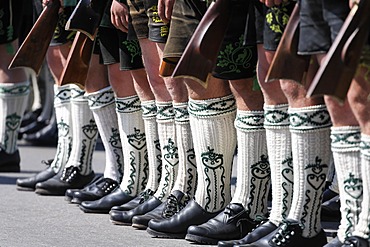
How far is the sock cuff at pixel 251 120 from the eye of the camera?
14.6 ft

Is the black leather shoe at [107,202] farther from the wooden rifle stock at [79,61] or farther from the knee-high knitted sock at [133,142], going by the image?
the wooden rifle stock at [79,61]

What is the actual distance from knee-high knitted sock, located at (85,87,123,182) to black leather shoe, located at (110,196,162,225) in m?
0.52

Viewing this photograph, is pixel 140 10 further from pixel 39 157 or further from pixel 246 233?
pixel 39 157

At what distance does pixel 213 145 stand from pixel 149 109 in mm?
651

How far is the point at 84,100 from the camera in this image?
5.99 metres

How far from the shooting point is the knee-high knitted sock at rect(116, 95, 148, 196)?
5.37 meters

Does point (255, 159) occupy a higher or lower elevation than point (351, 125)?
lower

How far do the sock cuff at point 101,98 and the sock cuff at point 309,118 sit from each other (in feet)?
5.87

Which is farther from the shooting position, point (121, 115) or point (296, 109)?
point (121, 115)

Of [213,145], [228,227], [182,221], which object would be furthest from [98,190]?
[228,227]

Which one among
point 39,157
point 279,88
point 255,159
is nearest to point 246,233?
point 255,159

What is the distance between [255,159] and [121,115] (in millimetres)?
1099

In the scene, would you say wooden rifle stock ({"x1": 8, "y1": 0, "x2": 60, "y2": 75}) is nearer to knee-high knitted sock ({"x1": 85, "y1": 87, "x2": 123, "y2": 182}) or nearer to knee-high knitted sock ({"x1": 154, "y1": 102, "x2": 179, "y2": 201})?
knee-high knitted sock ({"x1": 85, "y1": 87, "x2": 123, "y2": 182})

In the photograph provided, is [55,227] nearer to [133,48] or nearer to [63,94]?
[133,48]
